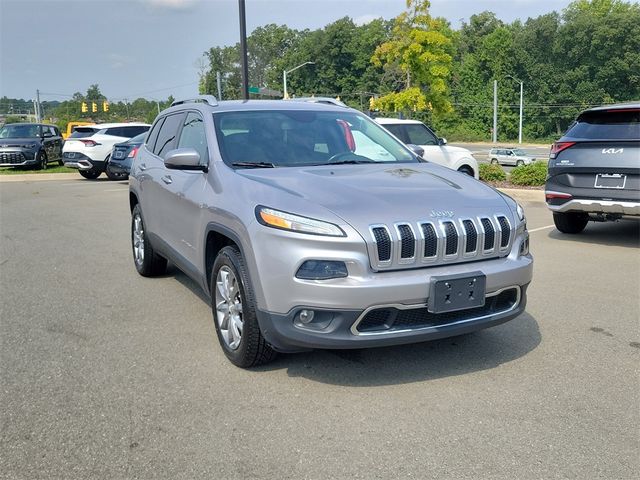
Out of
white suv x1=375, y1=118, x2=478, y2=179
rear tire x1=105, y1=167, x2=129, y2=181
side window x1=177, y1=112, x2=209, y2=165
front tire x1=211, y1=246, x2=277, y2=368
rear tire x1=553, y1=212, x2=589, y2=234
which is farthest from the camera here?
rear tire x1=105, y1=167, x2=129, y2=181

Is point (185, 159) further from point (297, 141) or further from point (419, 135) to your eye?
point (419, 135)

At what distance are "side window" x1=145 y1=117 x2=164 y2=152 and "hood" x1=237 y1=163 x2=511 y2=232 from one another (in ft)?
7.65

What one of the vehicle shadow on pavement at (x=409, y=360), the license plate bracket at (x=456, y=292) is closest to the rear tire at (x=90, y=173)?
the vehicle shadow on pavement at (x=409, y=360)

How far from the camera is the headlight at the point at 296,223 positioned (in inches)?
136

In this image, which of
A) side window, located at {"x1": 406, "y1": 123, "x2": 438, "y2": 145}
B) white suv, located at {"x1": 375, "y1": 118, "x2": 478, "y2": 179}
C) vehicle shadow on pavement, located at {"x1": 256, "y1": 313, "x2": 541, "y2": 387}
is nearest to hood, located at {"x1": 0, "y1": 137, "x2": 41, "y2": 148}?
white suv, located at {"x1": 375, "y1": 118, "x2": 478, "y2": 179}

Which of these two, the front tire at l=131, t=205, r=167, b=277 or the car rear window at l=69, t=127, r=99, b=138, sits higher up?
the car rear window at l=69, t=127, r=99, b=138

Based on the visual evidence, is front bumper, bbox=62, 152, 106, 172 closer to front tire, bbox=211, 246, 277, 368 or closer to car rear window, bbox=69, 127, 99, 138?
car rear window, bbox=69, 127, 99, 138

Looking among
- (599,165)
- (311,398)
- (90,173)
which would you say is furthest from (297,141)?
(90,173)

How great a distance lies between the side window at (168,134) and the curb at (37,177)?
51.9ft

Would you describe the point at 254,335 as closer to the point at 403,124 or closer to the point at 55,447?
the point at 55,447

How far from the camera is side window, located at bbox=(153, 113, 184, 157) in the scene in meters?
5.62

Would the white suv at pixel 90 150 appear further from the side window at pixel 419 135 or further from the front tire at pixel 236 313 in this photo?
the front tire at pixel 236 313

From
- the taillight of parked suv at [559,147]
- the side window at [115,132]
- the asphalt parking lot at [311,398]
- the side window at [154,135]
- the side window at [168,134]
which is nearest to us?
the asphalt parking lot at [311,398]

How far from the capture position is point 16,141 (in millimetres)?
21516
